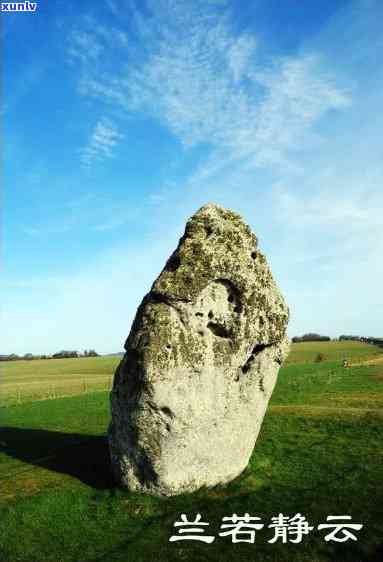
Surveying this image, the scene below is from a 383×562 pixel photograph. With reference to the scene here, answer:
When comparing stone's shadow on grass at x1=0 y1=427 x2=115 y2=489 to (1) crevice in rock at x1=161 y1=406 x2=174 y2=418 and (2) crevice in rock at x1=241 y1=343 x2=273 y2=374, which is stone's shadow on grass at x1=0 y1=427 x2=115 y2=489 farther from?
(2) crevice in rock at x1=241 y1=343 x2=273 y2=374

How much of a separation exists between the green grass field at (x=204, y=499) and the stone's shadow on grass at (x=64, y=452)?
0.15 ft

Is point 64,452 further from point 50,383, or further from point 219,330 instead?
point 50,383

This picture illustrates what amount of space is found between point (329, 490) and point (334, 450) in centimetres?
375

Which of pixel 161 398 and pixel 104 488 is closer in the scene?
pixel 161 398

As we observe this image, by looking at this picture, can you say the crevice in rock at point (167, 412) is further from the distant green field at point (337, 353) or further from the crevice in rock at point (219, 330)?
the distant green field at point (337, 353)

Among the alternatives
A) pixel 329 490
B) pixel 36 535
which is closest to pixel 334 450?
pixel 329 490

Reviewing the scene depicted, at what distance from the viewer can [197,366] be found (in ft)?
46.5

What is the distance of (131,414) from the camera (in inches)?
556

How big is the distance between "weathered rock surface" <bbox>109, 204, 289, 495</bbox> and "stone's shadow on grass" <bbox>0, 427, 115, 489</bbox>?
5.94 ft

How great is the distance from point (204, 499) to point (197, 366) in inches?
145

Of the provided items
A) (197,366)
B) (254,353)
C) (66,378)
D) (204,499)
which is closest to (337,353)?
(66,378)

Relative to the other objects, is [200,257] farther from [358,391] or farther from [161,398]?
[358,391]

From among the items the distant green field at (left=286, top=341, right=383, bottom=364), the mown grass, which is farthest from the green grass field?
the distant green field at (left=286, top=341, right=383, bottom=364)

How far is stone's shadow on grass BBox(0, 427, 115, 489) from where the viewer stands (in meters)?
16.4
